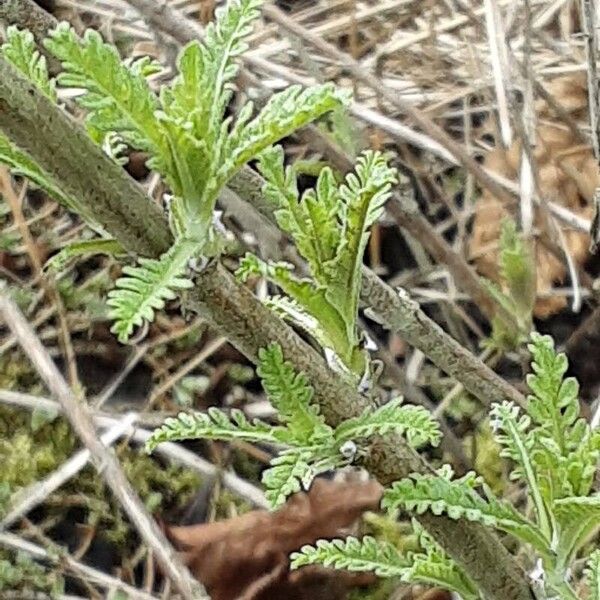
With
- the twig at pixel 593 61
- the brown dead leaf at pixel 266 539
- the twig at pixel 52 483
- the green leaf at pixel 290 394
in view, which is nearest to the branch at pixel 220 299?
the green leaf at pixel 290 394

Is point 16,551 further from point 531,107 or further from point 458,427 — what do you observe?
point 531,107

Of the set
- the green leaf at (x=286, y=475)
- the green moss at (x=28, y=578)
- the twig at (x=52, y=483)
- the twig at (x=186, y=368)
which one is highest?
the green leaf at (x=286, y=475)

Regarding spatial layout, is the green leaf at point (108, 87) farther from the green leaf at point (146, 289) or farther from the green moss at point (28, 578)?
the green moss at point (28, 578)

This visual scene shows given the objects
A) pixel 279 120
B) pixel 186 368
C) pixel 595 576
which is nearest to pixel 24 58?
pixel 279 120

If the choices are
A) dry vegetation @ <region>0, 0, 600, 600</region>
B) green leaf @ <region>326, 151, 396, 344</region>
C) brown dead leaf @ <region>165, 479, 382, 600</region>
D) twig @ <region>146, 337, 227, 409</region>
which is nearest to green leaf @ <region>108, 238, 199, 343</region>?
green leaf @ <region>326, 151, 396, 344</region>

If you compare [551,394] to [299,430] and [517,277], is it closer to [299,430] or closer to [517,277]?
[299,430]

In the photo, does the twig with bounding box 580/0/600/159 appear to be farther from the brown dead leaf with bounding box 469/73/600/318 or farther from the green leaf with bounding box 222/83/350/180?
the brown dead leaf with bounding box 469/73/600/318
